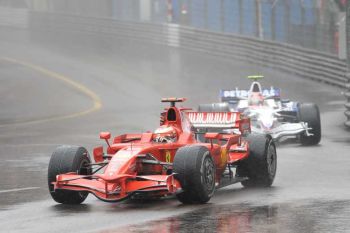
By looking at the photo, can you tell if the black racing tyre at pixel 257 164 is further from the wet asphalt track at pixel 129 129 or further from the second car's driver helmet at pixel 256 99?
the second car's driver helmet at pixel 256 99

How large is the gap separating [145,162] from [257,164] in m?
2.14

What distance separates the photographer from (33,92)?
3859cm

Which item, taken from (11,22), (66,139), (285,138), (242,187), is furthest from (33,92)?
(242,187)

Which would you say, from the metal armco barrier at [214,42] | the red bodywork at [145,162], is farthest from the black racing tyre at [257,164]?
the metal armco barrier at [214,42]

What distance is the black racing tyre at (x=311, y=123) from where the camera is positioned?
22266 millimetres

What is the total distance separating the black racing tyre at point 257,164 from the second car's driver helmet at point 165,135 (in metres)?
1.24

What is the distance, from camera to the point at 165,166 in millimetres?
14094

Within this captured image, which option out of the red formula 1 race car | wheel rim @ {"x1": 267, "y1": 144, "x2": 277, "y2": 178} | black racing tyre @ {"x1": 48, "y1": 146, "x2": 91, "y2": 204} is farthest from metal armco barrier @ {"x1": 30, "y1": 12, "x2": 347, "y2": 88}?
black racing tyre @ {"x1": 48, "y1": 146, "x2": 91, "y2": 204}

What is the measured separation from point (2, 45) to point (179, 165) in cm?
4158

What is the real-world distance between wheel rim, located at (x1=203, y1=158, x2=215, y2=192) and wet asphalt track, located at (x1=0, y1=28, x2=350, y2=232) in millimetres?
273

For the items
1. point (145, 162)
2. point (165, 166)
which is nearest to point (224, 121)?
point (165, 166)

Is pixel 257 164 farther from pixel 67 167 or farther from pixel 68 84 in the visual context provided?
pixel 68 84

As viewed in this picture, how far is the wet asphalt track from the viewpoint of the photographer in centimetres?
1195

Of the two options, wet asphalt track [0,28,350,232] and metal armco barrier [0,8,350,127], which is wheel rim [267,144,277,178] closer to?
wet asphalt track [0,28,350,232]
